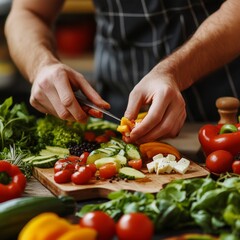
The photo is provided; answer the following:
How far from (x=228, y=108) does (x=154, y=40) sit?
0.70 metres

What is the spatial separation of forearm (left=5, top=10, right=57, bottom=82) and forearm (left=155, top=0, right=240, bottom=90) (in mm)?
555

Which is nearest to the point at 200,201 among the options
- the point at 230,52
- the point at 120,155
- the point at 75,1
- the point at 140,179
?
the point at 140,179

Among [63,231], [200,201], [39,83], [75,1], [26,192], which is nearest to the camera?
[63,231]

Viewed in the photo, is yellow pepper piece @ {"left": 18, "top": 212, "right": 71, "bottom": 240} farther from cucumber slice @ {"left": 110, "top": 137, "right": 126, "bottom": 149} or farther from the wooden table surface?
cucumber slice @ {"left": 110, "top": 137, "right": 126, "bottom": 149}

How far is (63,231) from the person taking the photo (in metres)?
1.57

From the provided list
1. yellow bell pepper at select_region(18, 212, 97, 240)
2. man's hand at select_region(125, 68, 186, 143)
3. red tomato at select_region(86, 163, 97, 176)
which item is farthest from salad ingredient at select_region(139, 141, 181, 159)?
yellow bell pepper at select_region(18, 212, 97, 240)

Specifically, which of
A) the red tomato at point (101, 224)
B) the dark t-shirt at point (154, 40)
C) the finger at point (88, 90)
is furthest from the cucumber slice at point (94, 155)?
the dark t-shirt at point (154, 40)

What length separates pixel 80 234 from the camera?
5.03 ft

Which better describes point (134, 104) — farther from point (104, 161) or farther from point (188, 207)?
point (188, 207)

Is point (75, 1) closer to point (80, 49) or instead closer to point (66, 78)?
point (80, 49)

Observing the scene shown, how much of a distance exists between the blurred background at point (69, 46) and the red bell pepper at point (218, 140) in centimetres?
236

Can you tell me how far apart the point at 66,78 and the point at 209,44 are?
2.00ft

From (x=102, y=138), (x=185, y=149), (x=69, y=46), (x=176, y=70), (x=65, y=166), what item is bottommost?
(x=69, y=46)

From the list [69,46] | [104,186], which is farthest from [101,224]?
[69,46]
